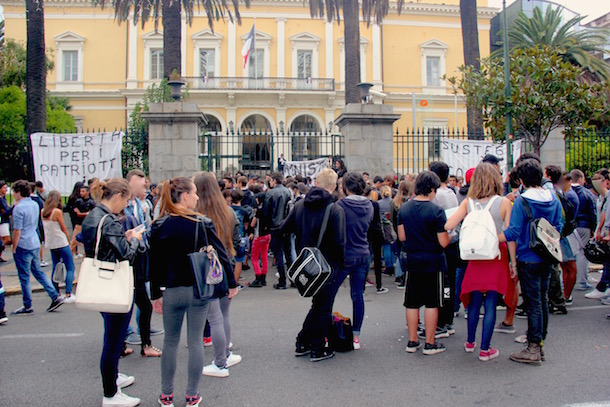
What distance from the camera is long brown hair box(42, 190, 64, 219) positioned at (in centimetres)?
752

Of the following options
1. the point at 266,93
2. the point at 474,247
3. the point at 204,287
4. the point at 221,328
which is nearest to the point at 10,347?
the point at 221,328

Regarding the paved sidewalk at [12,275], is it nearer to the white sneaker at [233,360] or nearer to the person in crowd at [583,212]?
the white sneaker at [233,360]

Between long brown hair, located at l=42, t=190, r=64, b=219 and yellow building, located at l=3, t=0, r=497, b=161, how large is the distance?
26938 millimetres

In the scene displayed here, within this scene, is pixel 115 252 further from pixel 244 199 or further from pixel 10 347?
pixel 244 199

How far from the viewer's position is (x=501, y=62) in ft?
40.8

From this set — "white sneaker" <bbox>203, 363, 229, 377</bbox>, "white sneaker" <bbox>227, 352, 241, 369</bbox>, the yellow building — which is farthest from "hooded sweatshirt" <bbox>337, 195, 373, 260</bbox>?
the yellow building

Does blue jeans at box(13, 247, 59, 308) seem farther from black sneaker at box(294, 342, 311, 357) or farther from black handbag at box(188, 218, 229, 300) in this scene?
black handbag at box(188, 218, 229, 300)

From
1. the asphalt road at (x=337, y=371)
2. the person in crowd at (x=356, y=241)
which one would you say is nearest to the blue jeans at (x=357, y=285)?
the person in crowd at (x=356, y=241)

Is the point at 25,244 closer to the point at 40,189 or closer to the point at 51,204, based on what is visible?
the point at 51,204

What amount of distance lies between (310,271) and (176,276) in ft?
4.65

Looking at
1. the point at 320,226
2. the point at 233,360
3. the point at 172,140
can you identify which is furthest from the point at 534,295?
the point at 172,140

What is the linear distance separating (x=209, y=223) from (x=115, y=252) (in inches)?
29.0

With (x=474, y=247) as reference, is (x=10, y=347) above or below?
below

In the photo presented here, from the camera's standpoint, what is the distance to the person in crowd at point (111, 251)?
3.92m
